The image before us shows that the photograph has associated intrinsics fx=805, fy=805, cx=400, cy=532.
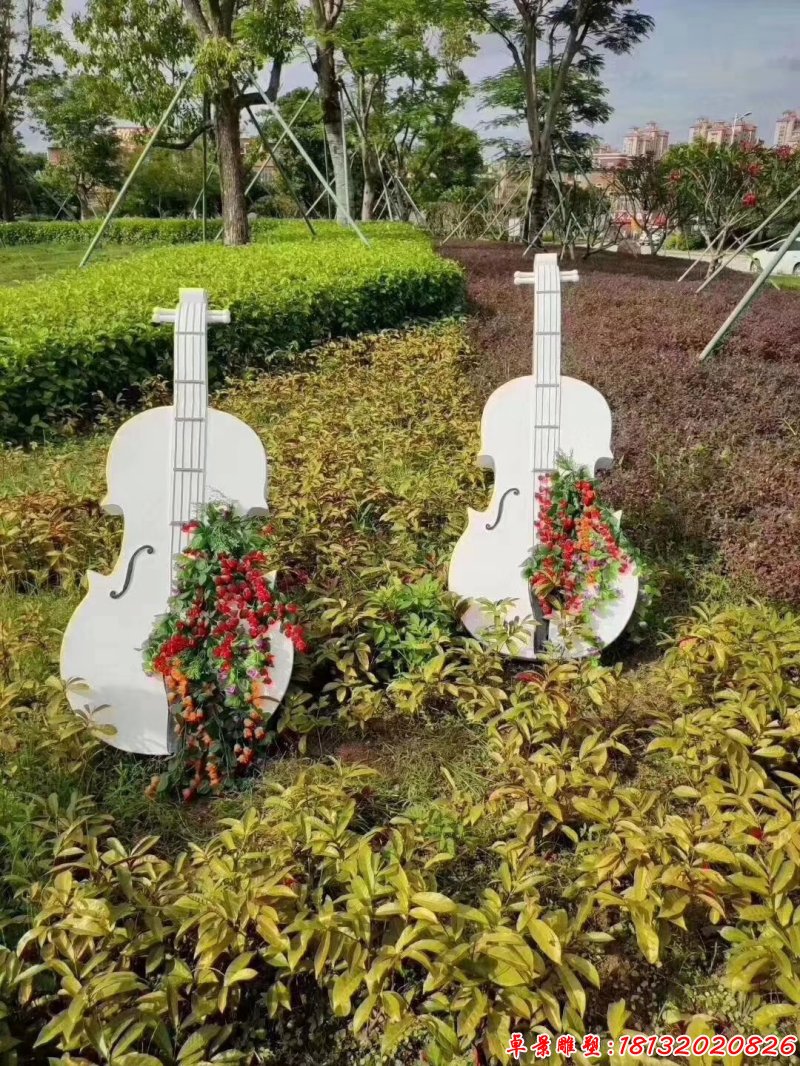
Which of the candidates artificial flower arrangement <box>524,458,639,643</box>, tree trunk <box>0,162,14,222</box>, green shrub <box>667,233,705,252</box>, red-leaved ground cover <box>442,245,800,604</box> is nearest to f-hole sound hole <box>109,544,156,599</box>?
artificial flower arrangement <box>524,458,639,643</box>

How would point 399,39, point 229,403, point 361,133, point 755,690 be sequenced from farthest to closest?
point 361,133, point 399,39, point 229,403, point 755,690

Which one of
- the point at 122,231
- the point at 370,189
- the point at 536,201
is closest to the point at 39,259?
the point at 122,231

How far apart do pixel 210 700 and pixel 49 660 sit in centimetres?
63

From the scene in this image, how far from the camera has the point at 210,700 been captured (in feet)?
7.50

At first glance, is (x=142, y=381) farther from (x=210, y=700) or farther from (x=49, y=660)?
(x=210, y=700)

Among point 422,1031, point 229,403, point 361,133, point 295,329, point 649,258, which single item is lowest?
point 422,1031

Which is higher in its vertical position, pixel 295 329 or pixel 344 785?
pixel 295 329

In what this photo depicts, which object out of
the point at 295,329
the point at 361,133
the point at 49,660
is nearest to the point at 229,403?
the point at 295,329

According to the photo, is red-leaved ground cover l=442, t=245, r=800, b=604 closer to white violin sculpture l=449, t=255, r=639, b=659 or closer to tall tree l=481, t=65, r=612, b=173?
white violin sculpture l=449, t=255, r=639, b=659

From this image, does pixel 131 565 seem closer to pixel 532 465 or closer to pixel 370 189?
pixel 532 465

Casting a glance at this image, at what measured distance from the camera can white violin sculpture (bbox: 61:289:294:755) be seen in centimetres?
223

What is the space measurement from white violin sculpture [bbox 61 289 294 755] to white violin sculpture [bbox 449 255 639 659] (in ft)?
2.63

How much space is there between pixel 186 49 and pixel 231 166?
2236mm

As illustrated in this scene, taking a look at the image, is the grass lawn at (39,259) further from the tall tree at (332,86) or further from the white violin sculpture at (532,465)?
the white violin sculpture at (532,465)
